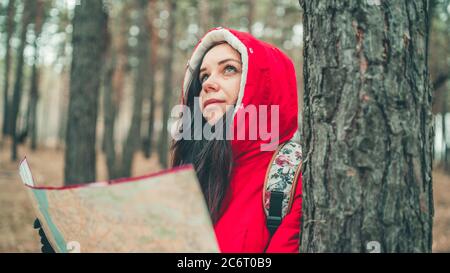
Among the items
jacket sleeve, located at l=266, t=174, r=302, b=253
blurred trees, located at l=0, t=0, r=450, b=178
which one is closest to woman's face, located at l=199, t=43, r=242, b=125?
jacket sleeve, located at l=266, t=174, r=302, b=253

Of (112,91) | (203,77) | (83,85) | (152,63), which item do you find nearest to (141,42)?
(112,91)

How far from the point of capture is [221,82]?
2066 millimetres

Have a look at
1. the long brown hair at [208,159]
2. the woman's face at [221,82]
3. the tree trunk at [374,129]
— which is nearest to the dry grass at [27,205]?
the long brown hair at [208,159]

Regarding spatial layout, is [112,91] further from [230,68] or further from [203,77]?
[230,68]

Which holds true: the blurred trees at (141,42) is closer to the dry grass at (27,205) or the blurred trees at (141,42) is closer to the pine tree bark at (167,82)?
the pine tree bark at (167,82)

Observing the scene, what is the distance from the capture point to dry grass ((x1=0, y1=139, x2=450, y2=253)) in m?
7.91

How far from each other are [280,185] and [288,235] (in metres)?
0.22

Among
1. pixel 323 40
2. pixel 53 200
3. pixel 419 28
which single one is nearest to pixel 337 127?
pixel 323 40

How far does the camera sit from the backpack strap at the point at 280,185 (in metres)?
1.71

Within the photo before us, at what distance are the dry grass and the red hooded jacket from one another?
22.3ft

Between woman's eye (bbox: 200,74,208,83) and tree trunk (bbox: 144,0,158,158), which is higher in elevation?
tree trunk (bbox: 144,0,158,158)

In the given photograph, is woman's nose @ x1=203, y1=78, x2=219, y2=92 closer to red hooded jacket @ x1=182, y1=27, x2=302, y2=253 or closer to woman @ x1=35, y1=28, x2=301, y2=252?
woman @ x1=35, y1=28, x2=301, y2=252

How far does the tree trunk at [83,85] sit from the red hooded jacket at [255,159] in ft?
12.8
